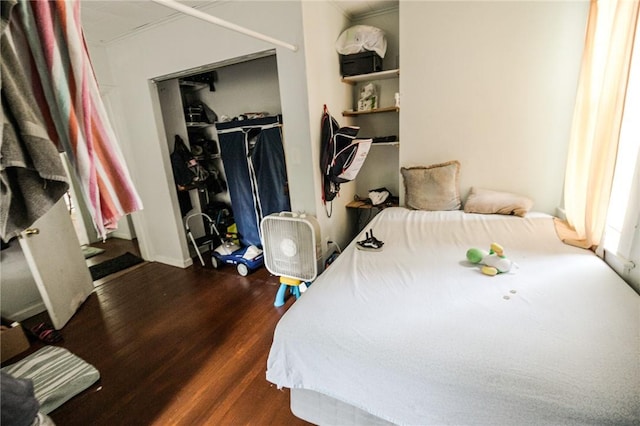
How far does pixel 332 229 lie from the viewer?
8.91ft

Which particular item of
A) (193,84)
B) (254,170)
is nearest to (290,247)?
(254,170)

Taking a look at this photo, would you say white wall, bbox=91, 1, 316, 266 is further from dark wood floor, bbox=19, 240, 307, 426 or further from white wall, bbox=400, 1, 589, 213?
white wall, bbox=400, 1, 589, 213

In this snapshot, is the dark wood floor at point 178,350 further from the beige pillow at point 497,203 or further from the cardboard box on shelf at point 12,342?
the beige pillow at point 497,203

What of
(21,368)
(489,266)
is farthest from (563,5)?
(21,368)

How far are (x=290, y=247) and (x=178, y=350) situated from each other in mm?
1038

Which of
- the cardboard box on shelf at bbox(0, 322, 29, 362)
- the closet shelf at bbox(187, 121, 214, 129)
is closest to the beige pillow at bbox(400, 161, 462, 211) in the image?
the closet shelf at bbox(187, 121, 214, 129)

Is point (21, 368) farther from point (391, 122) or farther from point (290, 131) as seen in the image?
point (391, 122)

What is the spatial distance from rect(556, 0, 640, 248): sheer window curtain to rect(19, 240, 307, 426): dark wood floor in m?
2.01

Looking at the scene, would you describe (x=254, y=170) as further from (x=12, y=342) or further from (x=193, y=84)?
(x=12, y=342)

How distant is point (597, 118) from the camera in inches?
63.7

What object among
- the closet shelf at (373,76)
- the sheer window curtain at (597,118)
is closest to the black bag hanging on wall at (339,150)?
the closet shelf at (373,76)

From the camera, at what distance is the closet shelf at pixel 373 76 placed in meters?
2.61

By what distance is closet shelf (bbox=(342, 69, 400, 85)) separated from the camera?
8.56 feet

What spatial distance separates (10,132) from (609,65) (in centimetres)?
255
